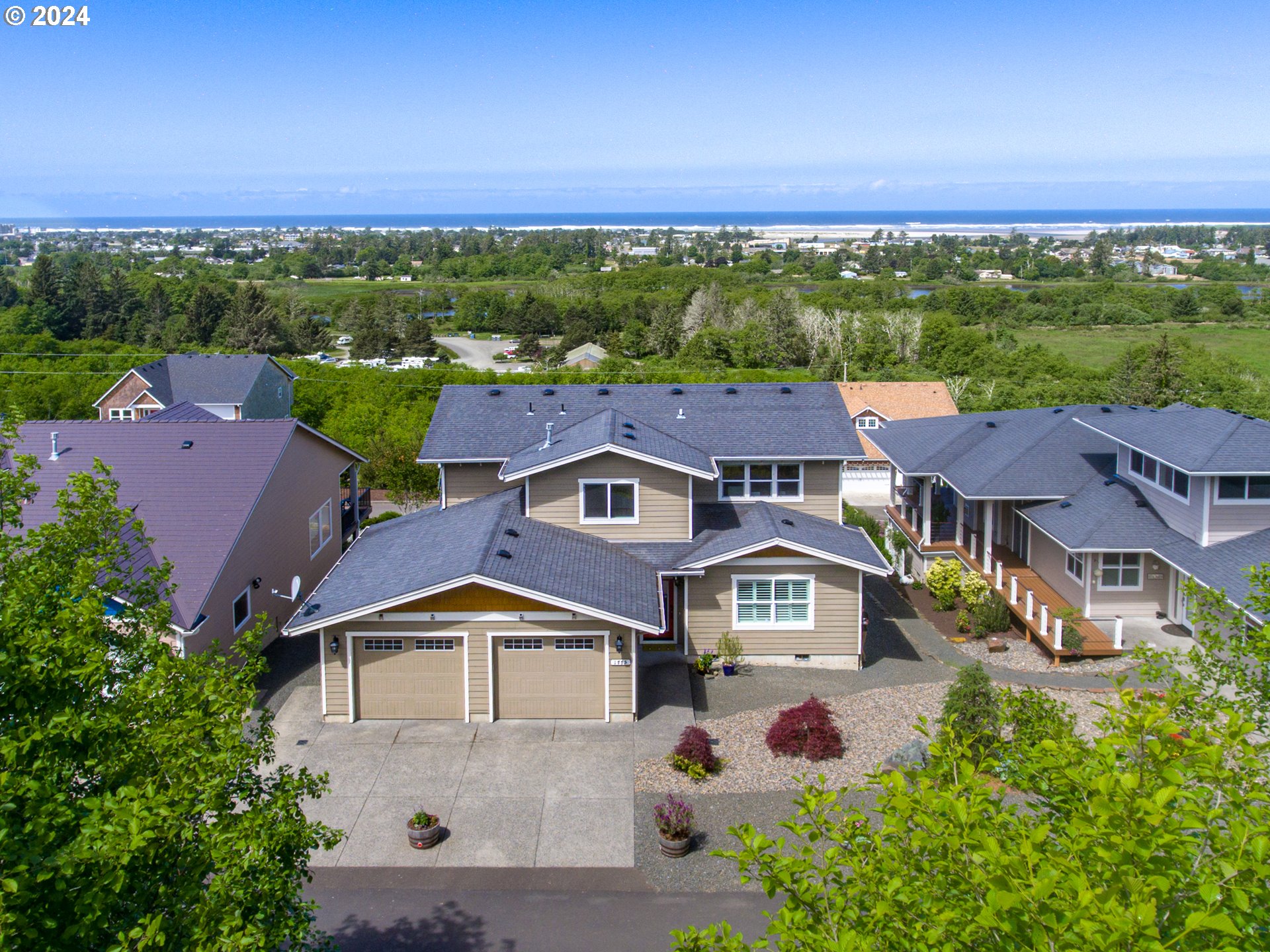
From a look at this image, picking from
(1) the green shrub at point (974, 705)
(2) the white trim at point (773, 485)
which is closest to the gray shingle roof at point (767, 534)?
(2) the white trim at point (773, 485)

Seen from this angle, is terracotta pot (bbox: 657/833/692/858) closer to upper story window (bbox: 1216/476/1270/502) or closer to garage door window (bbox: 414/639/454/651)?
garage door window (bbox: 414/639/454/651)

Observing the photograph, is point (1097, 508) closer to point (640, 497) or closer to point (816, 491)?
point (816, 491)

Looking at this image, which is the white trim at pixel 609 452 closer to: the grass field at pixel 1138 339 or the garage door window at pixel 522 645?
the garage door window at pixel 522 645

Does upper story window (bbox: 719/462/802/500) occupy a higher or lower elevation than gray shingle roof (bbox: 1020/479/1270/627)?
higher

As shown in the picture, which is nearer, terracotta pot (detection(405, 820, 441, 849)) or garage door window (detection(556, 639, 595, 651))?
terracotta pot (detection(405, 820, 441, 849))

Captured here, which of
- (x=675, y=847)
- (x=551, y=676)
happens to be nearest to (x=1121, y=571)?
(x=551, y=676)

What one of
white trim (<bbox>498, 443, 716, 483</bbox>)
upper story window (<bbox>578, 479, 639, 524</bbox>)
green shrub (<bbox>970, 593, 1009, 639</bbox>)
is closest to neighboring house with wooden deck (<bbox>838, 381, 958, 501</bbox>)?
green shrub (<bbox>970, 593, 1009, 639</bbox>)
